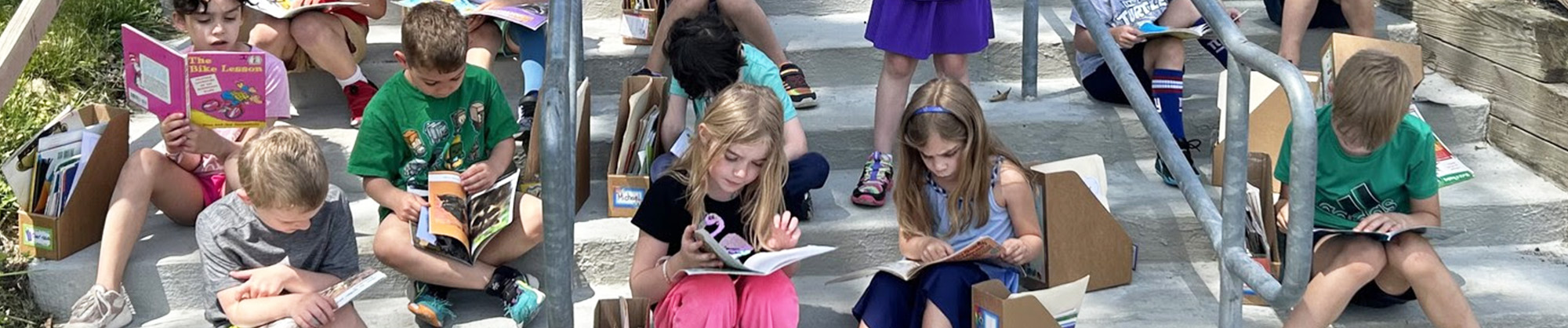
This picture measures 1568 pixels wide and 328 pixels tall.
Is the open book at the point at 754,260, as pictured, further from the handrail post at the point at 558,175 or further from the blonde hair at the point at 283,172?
the blonde hair at the point at 283,172

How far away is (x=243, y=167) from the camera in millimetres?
3488

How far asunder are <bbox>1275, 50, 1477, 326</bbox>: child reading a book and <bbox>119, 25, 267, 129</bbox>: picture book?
7.86 feet

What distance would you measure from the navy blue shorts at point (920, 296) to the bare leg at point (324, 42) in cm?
173

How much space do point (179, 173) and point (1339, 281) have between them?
2735 mm

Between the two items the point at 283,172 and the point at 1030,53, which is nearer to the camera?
the point at 283,172

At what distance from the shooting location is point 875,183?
4.27 meters

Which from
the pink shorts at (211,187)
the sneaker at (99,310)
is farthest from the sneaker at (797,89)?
the sneaker at (99,310)

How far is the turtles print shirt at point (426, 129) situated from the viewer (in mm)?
3941

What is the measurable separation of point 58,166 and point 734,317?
5.57ft

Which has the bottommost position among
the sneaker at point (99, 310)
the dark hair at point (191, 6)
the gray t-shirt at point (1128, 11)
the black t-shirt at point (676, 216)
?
the sneaker at point (99, 310)

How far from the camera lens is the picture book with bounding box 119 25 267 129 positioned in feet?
12.7

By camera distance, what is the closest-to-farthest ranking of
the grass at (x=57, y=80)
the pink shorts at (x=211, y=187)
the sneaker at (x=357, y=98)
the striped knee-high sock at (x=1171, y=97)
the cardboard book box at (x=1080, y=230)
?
the cardboard book box at (x=1080, y=230)
the grass at (x=57, y=80)
the pink shorts at (x=211, y=187)
the striped knee-high sock at (x=1171, y=97)
the sneaker at (x=357, y=98)

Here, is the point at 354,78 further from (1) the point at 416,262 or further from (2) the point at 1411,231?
(2) the point at 1411,231

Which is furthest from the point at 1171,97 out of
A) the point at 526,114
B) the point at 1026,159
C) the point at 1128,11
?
the point at 526,114
